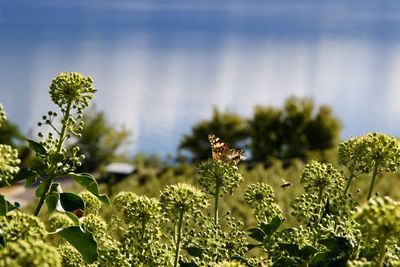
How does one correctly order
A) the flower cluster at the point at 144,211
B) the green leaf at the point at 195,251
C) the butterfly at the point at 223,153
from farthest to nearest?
the butterfly at the point at 223,153 < the flower cluster at the point at 144,211 < the green leaf at the point at 195,251

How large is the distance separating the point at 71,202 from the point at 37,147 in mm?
143

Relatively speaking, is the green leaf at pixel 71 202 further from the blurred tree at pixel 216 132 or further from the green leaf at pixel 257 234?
the blurred tree at pixel 216 132

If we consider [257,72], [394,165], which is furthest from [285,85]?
[394,165]

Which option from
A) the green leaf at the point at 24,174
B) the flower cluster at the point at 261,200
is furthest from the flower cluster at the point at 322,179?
the green leaf at the point at 24,174

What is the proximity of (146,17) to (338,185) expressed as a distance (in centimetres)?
16537

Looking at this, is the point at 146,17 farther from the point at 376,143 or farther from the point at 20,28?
the point at 376,143

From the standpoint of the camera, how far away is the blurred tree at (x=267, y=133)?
95.9ft

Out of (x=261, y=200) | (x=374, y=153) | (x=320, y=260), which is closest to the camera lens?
(x=320, y=260)

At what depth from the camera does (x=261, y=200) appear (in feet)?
6.53

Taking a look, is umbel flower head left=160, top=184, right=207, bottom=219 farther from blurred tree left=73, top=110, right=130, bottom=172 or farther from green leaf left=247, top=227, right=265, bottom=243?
blurred tree left=73, top=110, right=130, bottom=172

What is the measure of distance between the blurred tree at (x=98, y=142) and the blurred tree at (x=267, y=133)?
630 centimetres

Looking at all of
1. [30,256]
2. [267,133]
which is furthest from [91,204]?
[267,133]

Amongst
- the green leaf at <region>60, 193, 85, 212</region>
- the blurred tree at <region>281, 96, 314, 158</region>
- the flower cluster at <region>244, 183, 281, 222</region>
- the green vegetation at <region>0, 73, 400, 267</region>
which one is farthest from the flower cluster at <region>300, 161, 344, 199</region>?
the blurred tree at <region>281, 96, 314, 158</region>

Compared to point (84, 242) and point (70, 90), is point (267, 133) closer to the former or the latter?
point (70, 90)
